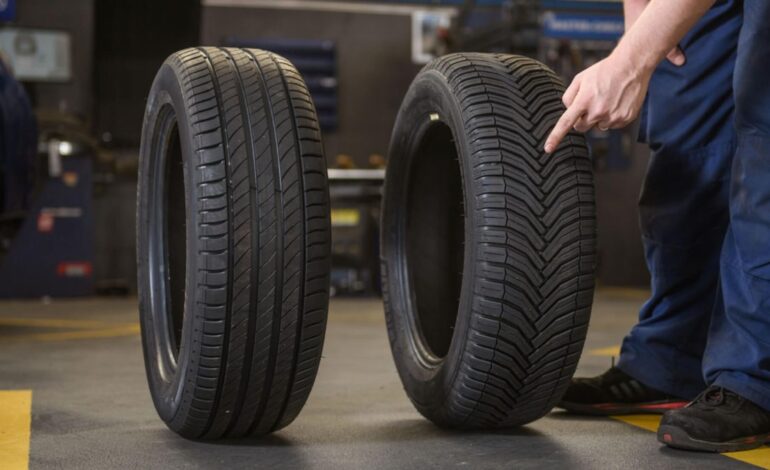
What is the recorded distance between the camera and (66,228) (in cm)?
803

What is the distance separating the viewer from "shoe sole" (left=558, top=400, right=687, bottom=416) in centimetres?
205

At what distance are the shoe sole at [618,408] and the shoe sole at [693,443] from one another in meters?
0.36

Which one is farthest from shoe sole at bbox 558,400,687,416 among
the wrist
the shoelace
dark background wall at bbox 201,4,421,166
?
dark background wall at bbox 201,4,421,166

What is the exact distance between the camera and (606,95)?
1518mm

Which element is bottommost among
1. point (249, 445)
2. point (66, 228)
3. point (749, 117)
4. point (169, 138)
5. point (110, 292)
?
point (110, 292)

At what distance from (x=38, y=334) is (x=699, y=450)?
328 centimetres

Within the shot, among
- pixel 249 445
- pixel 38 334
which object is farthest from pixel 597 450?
pixel 38 334

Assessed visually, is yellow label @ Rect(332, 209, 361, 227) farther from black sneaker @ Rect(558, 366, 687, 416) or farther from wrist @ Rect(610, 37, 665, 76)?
wrist @ Rect(610, 37, 665, 76)

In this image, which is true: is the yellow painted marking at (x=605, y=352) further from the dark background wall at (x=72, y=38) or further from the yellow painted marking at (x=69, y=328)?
the dark background wall at (x=72, y=38)

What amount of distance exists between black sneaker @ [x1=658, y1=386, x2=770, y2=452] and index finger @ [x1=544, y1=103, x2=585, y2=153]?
500mm

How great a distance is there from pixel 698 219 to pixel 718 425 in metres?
0.55

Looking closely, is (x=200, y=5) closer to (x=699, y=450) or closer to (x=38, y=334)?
(x=38, y=334)

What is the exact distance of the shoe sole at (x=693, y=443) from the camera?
1635 millimetres

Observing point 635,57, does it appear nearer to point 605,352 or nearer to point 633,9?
point 633,9
